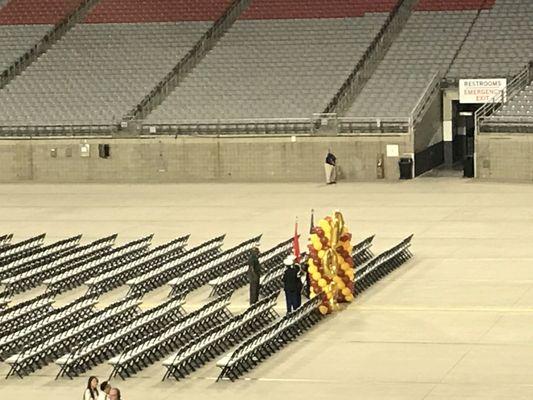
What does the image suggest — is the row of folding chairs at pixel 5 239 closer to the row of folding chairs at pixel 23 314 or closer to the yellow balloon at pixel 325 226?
the row of folding chairs at pixel 23 314

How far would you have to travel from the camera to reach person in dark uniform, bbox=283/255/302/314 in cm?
3173

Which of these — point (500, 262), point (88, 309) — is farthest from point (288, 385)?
point (500, 262)

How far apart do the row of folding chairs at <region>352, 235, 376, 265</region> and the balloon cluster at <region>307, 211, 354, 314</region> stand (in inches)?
176

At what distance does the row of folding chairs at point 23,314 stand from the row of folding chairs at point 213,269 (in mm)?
3466

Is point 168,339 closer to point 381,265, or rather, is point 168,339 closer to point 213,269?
point 213,269

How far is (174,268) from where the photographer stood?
121ft

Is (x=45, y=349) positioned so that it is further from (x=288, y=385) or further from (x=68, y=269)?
(x=68, y=269)

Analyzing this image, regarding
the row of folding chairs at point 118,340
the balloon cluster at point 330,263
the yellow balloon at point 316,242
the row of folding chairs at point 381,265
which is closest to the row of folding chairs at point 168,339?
the row of folding chairs at point 118,340

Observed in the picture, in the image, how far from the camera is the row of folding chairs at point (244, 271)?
35.1 meters

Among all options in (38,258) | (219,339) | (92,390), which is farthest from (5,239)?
(92,390)

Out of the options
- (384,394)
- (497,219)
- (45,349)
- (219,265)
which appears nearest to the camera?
(384,394)

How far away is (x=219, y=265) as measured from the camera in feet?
121

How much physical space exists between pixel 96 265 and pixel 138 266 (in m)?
1.06

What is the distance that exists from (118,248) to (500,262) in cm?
934
